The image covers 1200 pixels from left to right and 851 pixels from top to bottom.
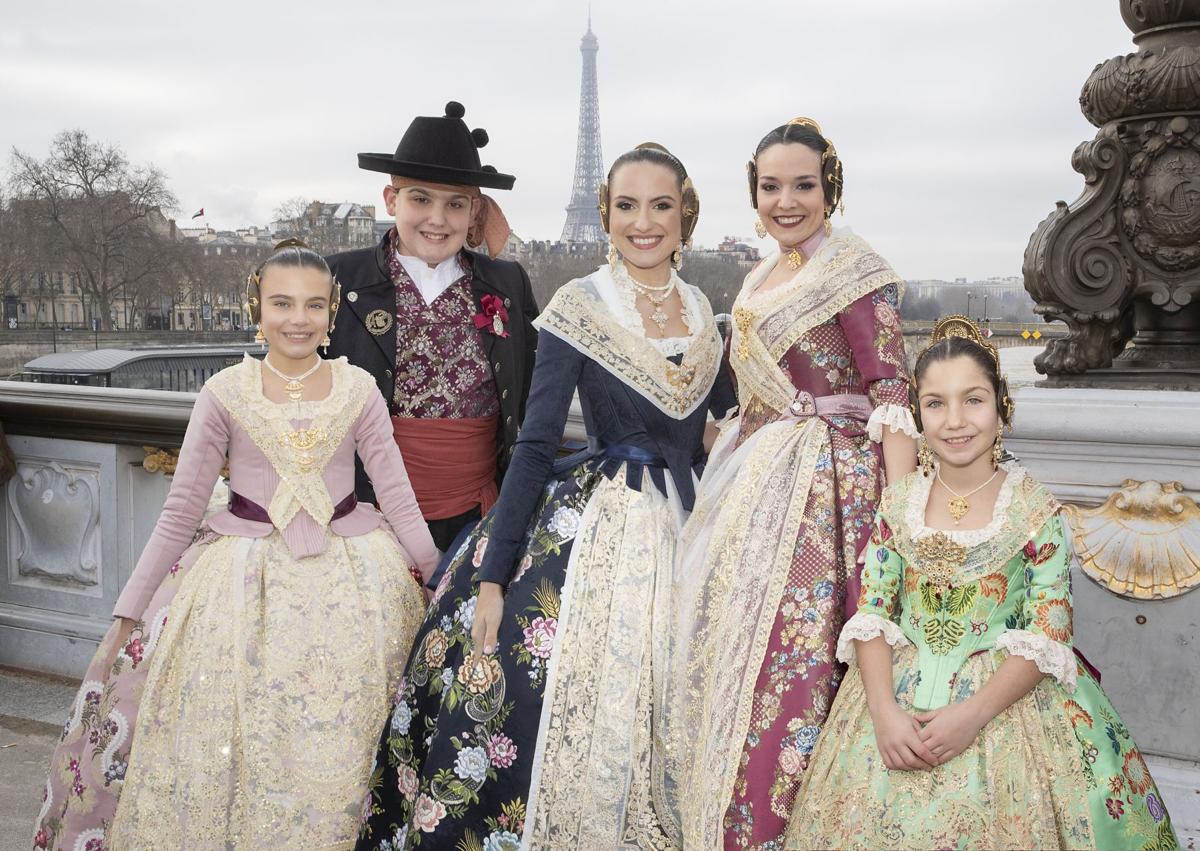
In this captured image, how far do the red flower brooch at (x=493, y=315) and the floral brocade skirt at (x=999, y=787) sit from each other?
6.14 feet

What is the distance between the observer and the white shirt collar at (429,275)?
396 centimetres

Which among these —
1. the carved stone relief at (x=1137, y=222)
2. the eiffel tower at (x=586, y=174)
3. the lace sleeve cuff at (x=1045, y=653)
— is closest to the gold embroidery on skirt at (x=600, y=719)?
the lace sleeve cuff at (x=1045, y=653)

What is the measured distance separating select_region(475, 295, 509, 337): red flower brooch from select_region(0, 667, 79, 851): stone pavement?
2.27 metres

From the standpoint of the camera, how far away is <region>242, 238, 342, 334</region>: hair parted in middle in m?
3.33

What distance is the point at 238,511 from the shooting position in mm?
3389

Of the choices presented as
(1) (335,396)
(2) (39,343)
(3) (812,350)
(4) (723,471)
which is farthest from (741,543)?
(2) (39,343)

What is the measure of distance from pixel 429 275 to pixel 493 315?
26 centimetres

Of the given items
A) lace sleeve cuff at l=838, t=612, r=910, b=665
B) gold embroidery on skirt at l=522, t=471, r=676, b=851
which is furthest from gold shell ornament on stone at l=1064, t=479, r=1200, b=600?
gold embroidery on skirt at l=522, t=471, r=676, b=851

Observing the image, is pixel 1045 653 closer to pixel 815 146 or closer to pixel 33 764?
pixel 815 146

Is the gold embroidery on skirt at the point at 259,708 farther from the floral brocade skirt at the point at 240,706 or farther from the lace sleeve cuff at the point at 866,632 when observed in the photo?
the lace sleeve cuff at the point at 866,632

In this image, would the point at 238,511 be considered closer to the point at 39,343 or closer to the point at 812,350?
the point at 812,350

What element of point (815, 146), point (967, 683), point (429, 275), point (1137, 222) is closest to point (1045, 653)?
point (967, 683)

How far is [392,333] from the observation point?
385cm

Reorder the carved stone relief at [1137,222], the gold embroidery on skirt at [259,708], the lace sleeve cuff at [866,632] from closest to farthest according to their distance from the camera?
the lace sleeve cuff at [866,632]
the gold embroidery on skirt at [259,708]
the carved stone relief at [1137,222]
